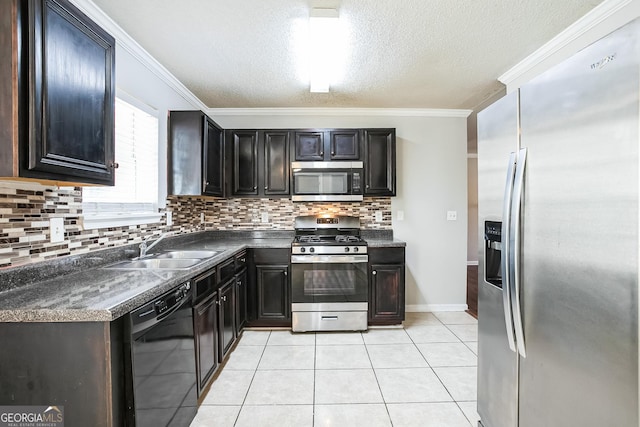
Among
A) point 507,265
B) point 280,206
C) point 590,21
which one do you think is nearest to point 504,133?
point 507,265

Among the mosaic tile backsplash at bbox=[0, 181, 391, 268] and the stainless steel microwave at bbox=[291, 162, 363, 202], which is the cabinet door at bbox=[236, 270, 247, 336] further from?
the stainless steel microwave at bbox=[291, 162, 363, 202]

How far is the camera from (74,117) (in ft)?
4.17

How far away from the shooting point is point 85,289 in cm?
132

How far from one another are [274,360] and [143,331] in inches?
58.6

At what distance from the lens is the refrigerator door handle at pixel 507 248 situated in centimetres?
124

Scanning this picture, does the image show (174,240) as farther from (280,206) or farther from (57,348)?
(57,348)

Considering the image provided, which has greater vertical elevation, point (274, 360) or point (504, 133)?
point (504, 133)

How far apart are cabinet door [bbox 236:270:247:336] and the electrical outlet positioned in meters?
1.37

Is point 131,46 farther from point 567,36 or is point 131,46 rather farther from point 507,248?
point 567,36

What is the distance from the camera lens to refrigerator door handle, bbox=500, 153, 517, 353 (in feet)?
4.08

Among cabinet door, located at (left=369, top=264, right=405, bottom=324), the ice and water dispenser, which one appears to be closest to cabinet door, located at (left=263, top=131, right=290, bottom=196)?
cabinet door, located at (left=369, top=264, right=405, bottom=324)

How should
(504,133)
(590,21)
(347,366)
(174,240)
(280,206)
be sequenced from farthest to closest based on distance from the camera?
1. (280,206)
2. (174,240)
3. (347,366)
4. (590,21)
5. (504,133)

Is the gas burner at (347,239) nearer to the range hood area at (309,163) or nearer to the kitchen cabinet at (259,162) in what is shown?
the range hood area at (309,163)

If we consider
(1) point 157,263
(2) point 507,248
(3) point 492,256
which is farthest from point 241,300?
(2) point 507,248
